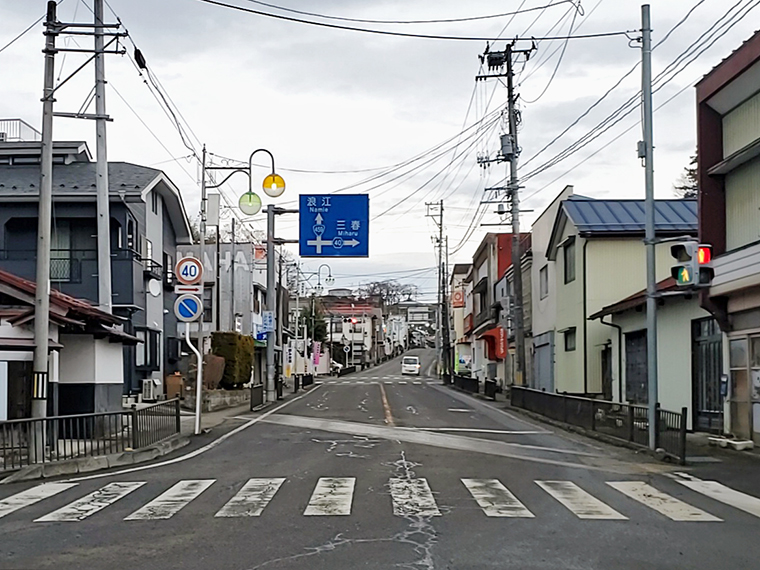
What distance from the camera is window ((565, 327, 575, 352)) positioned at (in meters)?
37.0

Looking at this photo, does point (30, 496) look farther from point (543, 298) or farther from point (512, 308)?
point (512, 308)

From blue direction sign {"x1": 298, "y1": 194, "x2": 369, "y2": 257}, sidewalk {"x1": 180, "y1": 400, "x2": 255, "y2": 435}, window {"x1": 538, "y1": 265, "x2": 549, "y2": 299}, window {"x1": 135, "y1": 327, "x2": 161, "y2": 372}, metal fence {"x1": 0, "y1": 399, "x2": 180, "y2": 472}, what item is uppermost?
blue direction sign {"x1": 298, "y1": 194, "x2": 369, "y2": 257}

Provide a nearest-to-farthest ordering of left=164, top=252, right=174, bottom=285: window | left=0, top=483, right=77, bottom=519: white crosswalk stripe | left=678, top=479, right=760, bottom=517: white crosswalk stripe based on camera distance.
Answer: left=678, top=479, right=760, bottom=517: white crosswalk stripe, left=0, top=483, right=77, bottom=519: white crosswalk stripe, left=164, top=252, right=174, bottom=285: window

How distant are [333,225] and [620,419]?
45.3ft

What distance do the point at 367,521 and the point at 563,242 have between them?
27288 millimetres

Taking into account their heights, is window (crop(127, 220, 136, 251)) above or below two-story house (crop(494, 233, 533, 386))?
above

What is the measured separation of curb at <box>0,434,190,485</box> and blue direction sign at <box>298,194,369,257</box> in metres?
13.2

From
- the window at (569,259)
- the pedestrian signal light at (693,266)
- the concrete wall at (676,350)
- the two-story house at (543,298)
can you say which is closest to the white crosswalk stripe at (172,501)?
the pedestrian signal light at (693,266)

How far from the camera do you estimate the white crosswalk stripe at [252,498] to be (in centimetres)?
1121

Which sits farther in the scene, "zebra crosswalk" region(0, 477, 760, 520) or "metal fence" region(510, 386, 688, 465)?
"metal fence" region(510, 386, 688, 465)

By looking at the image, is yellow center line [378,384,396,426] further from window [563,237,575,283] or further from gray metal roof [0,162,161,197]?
gray metal roof [0,162,161,197]

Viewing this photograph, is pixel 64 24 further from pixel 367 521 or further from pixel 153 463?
pixel 367 521

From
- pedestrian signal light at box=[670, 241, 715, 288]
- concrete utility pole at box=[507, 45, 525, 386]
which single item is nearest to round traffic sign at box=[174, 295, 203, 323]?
pedestrian signal light at box=[670, 241, 715, 288]

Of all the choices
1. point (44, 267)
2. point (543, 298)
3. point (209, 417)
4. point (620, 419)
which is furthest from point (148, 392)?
point (620, 419)
